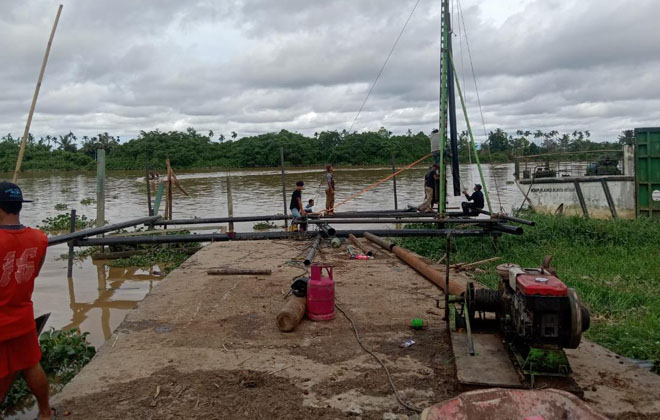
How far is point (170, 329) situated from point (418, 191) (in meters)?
26.1

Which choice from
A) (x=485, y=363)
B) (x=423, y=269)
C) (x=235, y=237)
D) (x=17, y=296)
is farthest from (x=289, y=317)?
(x=235, y=237)

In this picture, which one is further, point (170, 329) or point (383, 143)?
point (383, 143)

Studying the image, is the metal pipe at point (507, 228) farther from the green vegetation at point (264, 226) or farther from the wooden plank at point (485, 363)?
the green vegetation at point (264, 226)

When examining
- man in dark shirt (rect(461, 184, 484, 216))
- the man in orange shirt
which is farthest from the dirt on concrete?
man in dark shirt (rect(461, 184, 484, 216))

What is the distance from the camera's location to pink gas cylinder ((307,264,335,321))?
5.18 meters

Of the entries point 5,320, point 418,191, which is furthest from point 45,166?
point 5,320

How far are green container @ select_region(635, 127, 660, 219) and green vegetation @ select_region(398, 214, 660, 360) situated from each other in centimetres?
163

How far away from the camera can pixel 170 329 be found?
5.07m

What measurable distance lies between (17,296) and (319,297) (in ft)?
9.34

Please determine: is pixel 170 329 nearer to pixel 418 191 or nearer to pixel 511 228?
pixel 511 228

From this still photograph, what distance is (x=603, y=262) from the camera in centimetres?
818

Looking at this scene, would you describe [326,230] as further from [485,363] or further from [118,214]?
[118,214]

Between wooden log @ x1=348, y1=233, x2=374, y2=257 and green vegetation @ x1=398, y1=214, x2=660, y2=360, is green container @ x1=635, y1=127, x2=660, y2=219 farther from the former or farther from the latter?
wooden log @ x1=348, y1=233, x2=374, y2=257

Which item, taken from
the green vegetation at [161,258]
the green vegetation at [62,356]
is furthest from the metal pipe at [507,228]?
the green vegetation at [62,356]
